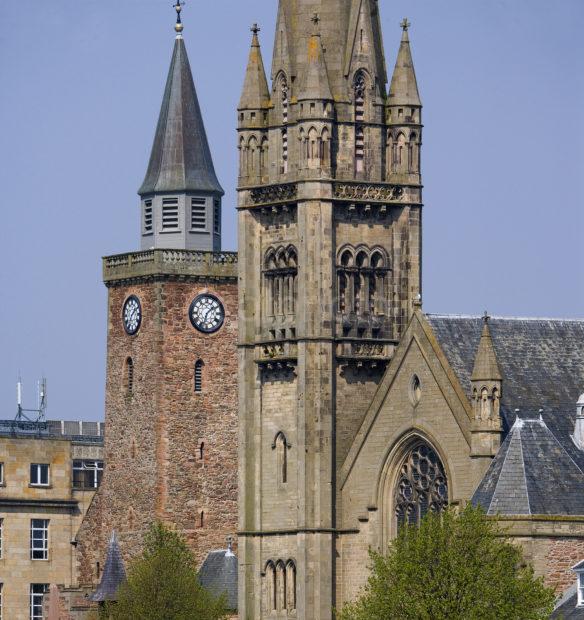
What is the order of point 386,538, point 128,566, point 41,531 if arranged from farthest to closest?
1. point 41,531
2. point 128,566
3. point 386,538

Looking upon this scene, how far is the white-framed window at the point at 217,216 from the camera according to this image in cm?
15412

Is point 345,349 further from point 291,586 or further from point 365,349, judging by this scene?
point 291,586

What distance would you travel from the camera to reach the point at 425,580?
A: 105 meters

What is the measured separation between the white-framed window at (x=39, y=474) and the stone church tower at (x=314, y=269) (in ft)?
116

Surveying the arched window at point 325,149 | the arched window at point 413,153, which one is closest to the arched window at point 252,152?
the arched window at point 325,149

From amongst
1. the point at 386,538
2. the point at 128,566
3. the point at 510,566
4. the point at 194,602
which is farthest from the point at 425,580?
the point at 128,566

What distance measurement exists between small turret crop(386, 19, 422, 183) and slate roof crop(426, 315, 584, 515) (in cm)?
780

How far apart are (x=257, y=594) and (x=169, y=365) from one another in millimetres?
23983

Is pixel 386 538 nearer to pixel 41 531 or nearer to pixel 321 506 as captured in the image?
pixel 321 506

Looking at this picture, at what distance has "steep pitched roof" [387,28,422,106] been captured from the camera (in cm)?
12950

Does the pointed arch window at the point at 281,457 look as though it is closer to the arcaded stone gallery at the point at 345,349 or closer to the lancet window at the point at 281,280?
the arcaded stone gallery at the point at 345,349

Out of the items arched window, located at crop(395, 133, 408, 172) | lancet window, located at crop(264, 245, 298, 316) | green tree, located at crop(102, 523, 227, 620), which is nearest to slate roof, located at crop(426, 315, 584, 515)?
lancet window, located at crop(264, 245, 298, 316)

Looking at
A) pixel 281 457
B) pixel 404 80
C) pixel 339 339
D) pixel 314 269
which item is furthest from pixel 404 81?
pixel 281 457

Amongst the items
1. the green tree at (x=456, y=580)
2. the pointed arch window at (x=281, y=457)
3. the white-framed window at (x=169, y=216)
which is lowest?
the green tree at (x=456, y=580)
